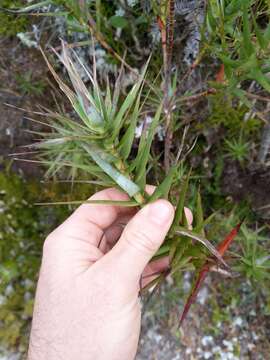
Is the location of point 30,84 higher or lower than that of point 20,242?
higher

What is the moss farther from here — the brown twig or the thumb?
the thumb

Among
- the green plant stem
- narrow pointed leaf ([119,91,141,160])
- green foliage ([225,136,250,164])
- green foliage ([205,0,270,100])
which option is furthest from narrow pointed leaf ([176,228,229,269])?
green foliage ([225,136,250,164])

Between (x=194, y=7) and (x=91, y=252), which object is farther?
(x=91, y=252)

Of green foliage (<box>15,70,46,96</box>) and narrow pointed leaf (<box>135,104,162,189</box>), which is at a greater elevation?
narrow pointed leaf (<box>135,104,162,189</box>)

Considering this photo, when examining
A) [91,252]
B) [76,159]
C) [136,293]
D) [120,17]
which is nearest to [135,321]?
[136,293]

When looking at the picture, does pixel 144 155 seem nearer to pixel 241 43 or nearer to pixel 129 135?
pixel 129 135

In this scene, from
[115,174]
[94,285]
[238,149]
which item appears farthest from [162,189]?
[238,149]

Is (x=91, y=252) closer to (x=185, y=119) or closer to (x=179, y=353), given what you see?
(x=185, y=119)
